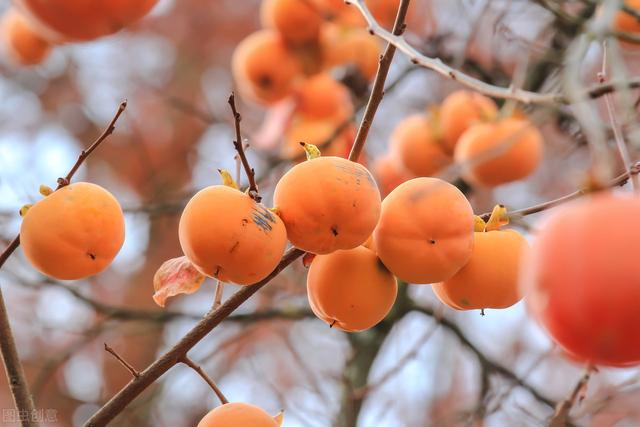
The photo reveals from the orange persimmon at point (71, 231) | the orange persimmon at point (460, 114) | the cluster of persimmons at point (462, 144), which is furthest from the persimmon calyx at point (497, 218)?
the orange persimmon at point (460, 114)

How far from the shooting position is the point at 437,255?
3.38 ft

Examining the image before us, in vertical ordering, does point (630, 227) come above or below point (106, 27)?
below

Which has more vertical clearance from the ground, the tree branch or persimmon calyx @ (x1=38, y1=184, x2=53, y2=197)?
persimmon calyx @ (x1=38, y1=184, x2=53, y2=197)

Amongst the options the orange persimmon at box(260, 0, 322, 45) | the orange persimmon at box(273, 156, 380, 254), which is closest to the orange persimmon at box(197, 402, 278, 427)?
the orange persimmon at box(273, 156, 380, 254)

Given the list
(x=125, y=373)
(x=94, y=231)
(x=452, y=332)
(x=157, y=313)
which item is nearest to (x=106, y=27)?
(x=94, y=231)

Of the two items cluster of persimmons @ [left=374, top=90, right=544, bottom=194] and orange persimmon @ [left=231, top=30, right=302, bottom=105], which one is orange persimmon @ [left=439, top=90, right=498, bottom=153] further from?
orange persimmon @ [left=231, top=30, right=302, bottom=105]

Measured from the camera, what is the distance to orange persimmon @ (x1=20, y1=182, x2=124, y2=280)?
3.56 ft

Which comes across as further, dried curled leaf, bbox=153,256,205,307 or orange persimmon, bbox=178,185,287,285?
dried curled leaf, bbox=153,256,205,307

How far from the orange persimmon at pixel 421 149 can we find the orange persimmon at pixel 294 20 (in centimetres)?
56

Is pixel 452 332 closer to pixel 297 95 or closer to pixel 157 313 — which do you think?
pixel 157 313

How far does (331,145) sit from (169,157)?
2790mm

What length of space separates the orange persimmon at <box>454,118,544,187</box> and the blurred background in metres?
0.15

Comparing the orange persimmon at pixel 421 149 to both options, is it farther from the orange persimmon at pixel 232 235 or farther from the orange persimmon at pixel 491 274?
the orange persimmon at pixel 232 235

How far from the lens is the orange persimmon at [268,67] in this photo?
2.74 m
